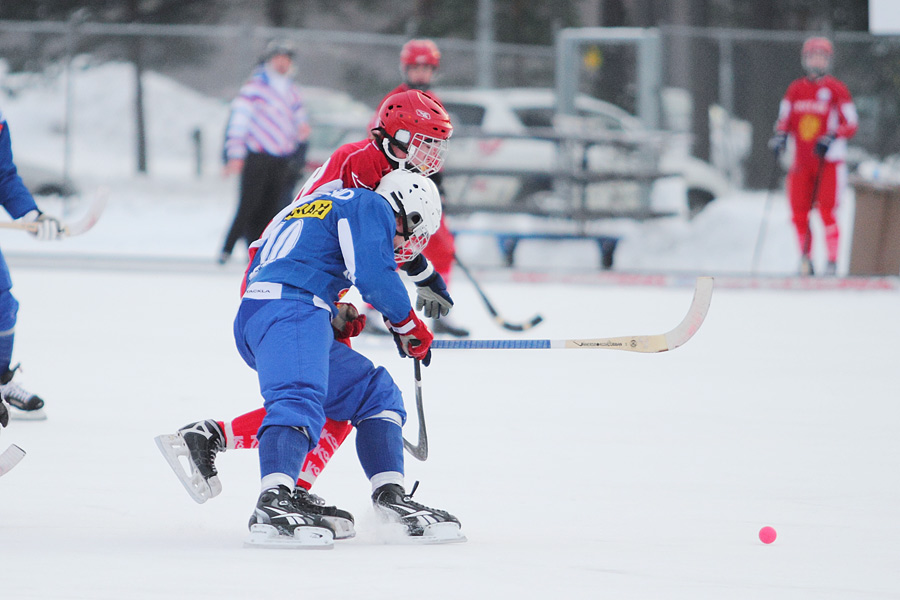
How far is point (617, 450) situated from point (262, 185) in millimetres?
5936

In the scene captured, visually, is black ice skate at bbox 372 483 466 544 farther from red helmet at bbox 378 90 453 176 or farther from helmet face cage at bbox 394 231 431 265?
red helmet at bbox 378 90 453 176

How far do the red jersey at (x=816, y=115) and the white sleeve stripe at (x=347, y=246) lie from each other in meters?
7.73

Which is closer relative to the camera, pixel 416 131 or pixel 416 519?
pixel 416 519

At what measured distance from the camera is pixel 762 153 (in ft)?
58.1

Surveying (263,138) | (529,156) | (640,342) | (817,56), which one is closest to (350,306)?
(640,342)

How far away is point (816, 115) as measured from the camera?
1042 cm

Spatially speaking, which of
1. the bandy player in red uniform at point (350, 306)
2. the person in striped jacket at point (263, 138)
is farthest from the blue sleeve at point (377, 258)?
the person in striped jacket at point (263, 138)

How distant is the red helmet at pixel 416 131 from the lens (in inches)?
139

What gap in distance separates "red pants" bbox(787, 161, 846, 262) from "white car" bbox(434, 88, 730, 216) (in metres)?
1.57

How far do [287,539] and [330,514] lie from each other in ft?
0.59

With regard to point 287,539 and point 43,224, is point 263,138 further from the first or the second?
point 287,539

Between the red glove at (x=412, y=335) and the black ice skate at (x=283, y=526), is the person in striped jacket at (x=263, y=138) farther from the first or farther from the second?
the black ice skate at (x=283, y=526)

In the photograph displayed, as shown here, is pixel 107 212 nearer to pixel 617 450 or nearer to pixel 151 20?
pixel 151 20

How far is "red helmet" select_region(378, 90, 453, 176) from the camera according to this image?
352 centimetres
